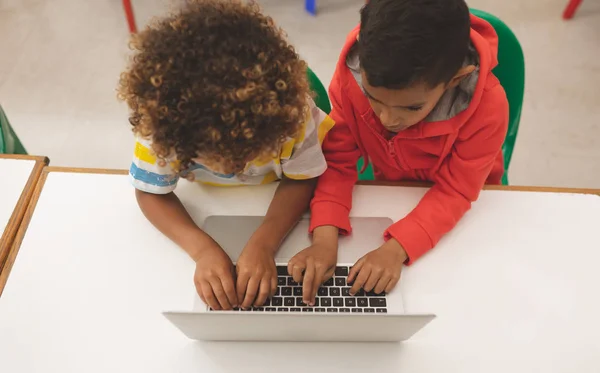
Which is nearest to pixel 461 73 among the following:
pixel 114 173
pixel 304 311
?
pixel 304 311

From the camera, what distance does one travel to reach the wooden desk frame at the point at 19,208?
32.6 inches

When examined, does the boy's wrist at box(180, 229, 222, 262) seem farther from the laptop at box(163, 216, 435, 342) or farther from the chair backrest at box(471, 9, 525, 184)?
the chair backrest at box(471, 9, 525, 184)

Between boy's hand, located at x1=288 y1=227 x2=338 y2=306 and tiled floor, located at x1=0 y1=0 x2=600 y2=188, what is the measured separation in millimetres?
1257

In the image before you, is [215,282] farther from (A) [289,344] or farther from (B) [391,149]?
(B) [391,149]

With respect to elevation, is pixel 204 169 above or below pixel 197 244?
above

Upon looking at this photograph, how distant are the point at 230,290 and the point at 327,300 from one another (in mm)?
160

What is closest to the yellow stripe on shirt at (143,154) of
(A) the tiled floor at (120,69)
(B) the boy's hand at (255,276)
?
(B) the boy's hand at (255,276)

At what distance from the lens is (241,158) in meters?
0.70

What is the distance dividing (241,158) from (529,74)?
1.94m

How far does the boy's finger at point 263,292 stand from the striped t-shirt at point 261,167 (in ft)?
0.68

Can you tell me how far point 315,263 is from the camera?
0.78 metres

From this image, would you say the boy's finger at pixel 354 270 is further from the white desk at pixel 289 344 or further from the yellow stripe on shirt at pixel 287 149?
the yellow stripe on shirt at pixel 287 149

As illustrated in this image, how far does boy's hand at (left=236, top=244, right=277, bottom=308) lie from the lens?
0.75 metres

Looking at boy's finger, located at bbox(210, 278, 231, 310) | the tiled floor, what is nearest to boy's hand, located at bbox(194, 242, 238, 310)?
boy's finger, located at bbox(210, 278, 231, 310)
